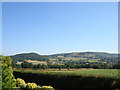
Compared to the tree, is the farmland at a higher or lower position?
lower

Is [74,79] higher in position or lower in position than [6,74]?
lower

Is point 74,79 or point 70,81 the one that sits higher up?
point 74,79

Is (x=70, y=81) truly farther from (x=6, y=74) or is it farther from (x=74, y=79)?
(x=6, y=74)

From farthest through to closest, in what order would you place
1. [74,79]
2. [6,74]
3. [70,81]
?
[70,81], [74,79], [6,74]

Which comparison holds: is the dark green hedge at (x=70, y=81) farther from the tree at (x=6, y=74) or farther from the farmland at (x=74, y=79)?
the tree at (x=6, y=74)

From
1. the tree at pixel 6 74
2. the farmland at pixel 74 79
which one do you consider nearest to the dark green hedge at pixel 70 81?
the farmland at pixel 74 79

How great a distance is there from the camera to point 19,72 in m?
24.6

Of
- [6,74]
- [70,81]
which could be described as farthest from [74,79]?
[6,74]

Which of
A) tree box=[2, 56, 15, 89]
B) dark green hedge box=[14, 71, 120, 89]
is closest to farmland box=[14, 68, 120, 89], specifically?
dark green hedge box=[14, 71, 120, 89]

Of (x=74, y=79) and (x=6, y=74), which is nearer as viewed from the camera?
(x=6, y=74)

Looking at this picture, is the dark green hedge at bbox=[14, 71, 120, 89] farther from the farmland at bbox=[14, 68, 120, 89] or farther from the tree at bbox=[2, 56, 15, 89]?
the tree at bbox=[2, 56, 15, 89]

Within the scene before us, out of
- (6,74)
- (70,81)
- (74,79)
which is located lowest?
(70,81)

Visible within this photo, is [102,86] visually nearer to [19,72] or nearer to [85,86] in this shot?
[85,86]

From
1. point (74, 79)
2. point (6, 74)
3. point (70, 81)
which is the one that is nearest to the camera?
point (6, 74)
